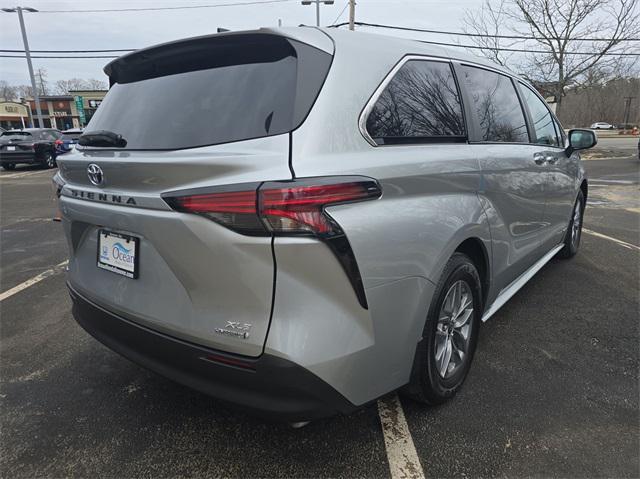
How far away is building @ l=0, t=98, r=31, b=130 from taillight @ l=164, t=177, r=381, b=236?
80.9 metres

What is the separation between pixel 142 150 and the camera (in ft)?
6.31

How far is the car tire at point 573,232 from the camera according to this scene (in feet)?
15.6

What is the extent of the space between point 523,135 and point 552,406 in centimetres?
189

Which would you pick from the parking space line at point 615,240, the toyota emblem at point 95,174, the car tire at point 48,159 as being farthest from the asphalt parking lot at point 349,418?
the car tire at point 48,159

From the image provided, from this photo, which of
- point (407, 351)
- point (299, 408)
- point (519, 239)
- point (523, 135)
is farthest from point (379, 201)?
point (523, 135)

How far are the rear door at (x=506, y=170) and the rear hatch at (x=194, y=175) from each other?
48.5 inches

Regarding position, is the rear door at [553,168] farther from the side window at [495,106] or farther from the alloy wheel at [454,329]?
the alloy wheel at [454,329]

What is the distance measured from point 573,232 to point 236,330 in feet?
14.8

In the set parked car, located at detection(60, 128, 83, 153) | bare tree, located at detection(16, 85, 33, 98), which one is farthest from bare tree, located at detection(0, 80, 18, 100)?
parked car, located at detection(60, 128, 83, 153)

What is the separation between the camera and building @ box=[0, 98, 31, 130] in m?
67.9

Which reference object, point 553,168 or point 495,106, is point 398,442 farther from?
point 553,168

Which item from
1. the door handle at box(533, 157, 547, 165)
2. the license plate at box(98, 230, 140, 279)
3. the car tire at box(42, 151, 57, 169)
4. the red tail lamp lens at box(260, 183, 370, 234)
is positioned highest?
the red tail lamp lens at box(260, 183, 370, 234)

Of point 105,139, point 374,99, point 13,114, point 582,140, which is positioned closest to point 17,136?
point 105,139

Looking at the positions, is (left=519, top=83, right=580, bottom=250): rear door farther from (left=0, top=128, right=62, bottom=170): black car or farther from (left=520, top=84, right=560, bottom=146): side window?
(left=0, top=128, right=62, bottom=170): black car
